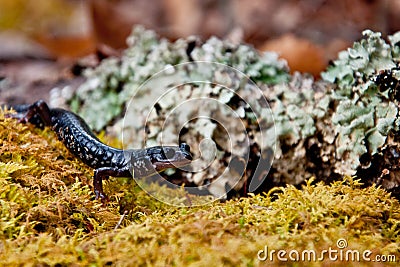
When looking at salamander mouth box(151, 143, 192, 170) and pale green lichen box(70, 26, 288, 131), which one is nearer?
salamander mouth box(151, 143, 192, 170)

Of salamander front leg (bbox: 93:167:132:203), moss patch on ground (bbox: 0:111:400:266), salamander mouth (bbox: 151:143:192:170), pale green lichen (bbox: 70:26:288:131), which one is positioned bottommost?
moss patch on ground (bbox: 0:111:400:266)

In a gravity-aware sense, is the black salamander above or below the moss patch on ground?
above

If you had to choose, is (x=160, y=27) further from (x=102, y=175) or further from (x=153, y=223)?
(x=153, y=223)

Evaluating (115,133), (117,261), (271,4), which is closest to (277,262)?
(117,261)

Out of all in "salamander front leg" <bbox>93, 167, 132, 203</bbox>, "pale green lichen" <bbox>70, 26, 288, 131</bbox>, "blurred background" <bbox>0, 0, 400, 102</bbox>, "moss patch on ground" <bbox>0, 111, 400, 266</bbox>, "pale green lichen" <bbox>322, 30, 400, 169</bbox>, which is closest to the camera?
"moss patch on ground" <bbox>0, 111, 400, 266</bbox>

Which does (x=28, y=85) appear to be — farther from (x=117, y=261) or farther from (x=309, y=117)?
(x=117, y=261)

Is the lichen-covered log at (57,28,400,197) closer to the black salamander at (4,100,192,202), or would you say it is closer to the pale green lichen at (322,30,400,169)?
the pale green lichen at (322,30,400,169)

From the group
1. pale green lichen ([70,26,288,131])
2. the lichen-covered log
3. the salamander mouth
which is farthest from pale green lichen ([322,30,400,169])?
the salamander mouth

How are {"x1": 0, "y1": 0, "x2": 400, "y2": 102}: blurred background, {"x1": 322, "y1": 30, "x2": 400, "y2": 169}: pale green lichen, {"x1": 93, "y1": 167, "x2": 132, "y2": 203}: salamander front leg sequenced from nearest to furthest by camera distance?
{"x1": 93, "y1": 167, "x2": 132, "y2": 203}: salamander front leg
{"x1": 322, "y1": 30, "x2": 400, "y2": 169}: pale green lichen
{"x1": 0, "y1": 0, "x2": 400, "y2": 102}: blurred background
